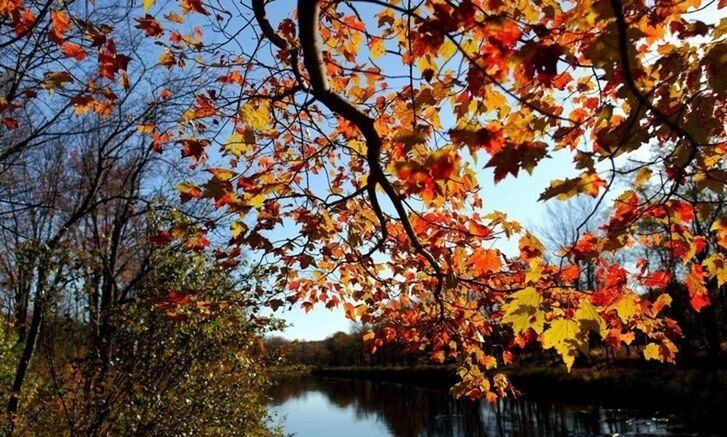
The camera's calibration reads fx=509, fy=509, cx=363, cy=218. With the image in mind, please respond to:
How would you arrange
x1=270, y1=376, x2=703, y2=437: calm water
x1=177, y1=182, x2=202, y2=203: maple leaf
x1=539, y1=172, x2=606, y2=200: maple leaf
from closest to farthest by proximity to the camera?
x1=539, y1=172, x2=606, y2=200: maple leaf < x1=177, y1=182, x2=202, y2=203: maple leaf < x1=270, y1=376, x2=703, y2=437: calm water

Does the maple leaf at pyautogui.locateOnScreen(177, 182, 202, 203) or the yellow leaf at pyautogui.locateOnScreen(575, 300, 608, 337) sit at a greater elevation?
the maple leaf at pyautogui.locateOnScreen(177, 182, 202, 203)

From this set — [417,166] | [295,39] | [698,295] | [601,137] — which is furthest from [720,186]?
[295,39]

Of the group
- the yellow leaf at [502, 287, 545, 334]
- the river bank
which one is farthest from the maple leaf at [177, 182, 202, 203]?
the river bank

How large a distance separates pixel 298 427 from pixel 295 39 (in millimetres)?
27691

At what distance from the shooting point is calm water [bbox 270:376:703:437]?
1747 centimetres

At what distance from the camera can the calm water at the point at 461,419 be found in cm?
1747

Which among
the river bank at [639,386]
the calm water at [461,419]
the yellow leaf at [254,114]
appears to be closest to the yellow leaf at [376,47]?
the yellow leaf at [254,114]

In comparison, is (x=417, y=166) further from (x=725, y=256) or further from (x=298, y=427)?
(x=298, y=427)

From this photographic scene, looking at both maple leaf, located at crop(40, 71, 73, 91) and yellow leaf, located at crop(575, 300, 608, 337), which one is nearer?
yellow leaf, located at crop(575, 300, 608, 337)

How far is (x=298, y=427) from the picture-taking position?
28609 mm

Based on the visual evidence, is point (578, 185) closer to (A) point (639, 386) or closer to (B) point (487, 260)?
(B) point (487, 260)

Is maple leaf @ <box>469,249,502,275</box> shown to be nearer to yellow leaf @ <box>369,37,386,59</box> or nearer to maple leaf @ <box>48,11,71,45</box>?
yellow leaf @ <box>369,37,386,59</box>

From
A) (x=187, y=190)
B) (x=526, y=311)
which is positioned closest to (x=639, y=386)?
(x=526, y=311)

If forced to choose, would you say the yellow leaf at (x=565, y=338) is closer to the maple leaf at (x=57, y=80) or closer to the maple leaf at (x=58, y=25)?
the maple leaf at (x=57, y=80)
